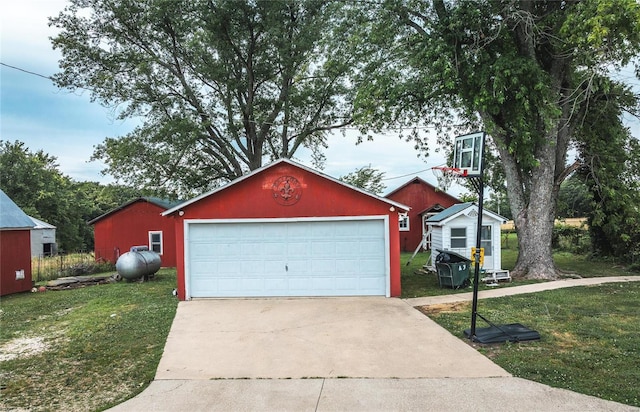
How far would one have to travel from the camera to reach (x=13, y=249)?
12.7 meters

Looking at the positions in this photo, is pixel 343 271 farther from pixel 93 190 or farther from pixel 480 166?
pixel 93 190

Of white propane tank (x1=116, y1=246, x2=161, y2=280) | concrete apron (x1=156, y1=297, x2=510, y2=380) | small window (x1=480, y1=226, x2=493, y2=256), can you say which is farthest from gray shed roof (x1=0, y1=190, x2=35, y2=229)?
small window (x1=480, y1=226, x2=493, y2=256)

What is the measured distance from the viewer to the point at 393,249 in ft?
36.0

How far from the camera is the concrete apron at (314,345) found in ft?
18.3

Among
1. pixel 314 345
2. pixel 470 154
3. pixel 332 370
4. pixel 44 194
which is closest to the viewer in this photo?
pixel 332 370

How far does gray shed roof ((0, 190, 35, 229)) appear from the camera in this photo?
12.7 meters

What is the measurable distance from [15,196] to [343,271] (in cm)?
3380

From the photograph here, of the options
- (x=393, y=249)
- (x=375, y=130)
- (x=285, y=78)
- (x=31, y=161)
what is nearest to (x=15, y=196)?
(x=31, y=161)

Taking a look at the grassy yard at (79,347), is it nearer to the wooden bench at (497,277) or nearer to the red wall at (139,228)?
the red wall at (139,228)

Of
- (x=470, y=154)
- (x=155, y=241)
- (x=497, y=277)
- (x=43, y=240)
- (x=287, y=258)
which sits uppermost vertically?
(x=470, y=154)

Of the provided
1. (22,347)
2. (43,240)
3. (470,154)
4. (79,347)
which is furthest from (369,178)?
(22,347)

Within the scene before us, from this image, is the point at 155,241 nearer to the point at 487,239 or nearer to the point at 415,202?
the point at 487,239

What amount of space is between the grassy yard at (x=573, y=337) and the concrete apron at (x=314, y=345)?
1.74 ft

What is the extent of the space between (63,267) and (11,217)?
5220 millimetres
